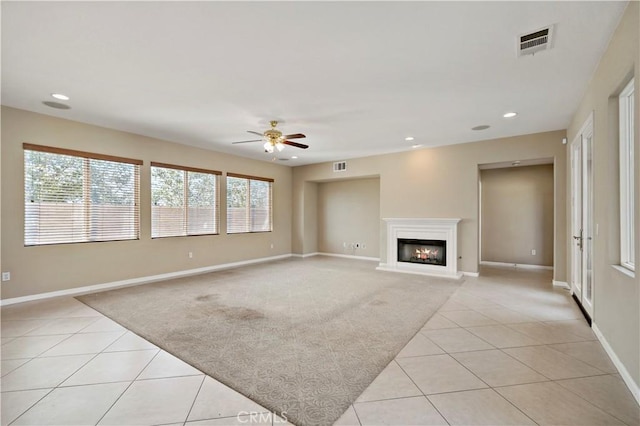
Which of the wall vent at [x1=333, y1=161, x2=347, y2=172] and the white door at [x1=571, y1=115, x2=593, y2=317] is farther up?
the wall vent at [x1=333, y1=161, x2=347, y2=172]

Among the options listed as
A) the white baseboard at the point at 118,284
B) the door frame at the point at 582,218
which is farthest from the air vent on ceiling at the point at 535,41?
the white baseboard at the point at 118,284

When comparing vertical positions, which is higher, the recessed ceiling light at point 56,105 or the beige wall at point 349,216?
the recessed ceiling light at point 56,105

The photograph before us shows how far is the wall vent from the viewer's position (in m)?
7.64

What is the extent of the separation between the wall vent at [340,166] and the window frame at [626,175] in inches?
219

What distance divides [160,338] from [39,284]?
9.37 feet

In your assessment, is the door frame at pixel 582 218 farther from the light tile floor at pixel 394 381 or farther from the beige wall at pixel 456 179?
the light tile floor at pixel 394 381

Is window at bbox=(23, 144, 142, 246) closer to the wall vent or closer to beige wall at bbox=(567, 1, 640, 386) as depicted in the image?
the wall vent

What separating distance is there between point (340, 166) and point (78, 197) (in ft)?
18.2

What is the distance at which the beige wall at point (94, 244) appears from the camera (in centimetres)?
393

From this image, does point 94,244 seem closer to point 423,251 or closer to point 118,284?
point 118,284

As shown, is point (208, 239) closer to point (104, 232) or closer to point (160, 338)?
point (104, 232)

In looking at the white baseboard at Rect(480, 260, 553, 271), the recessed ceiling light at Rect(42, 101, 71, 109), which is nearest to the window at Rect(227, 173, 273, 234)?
the recessed ceiling light at Rect(42, 101, 71, 109)

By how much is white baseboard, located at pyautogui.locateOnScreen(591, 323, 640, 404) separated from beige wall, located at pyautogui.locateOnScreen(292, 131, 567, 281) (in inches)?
108

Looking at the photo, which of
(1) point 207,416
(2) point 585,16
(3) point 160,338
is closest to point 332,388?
(1) point 207,416
